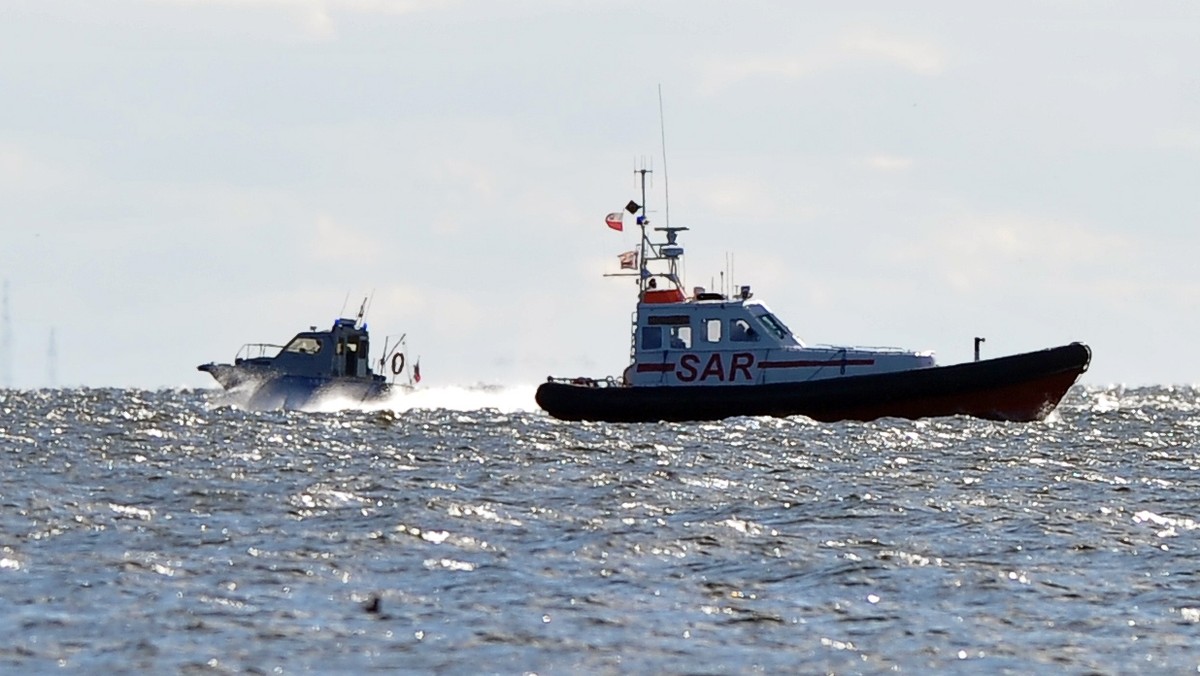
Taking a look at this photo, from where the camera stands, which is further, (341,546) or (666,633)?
(341,546)

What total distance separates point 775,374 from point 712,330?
134cm

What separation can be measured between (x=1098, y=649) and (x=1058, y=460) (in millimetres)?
14360

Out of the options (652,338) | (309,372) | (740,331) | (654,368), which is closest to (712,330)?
(740,331)

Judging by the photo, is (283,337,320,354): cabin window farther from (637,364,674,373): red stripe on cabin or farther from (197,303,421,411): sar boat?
(637,364,674,373): red stripe on cabin

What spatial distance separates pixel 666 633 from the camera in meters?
12.7

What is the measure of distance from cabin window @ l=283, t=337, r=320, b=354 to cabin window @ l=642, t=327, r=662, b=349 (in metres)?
13.0

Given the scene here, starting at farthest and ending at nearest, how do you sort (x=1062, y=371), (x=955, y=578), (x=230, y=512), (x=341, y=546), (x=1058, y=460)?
1. (x=1062, y=371)
2. (x=1058, y=460)
3. (x=230, y=512)
4. (x=341, y=546)
5. (x=955, y=578)

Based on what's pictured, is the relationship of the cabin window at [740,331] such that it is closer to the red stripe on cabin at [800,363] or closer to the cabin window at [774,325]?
the cabin window at [774,325]

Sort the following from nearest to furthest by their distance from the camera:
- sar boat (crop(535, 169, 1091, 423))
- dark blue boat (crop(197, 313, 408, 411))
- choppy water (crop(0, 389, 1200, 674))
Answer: choppy water (crop(0, 389, 1200, 674)) < sar boat (crop(535, 169, 1091, 423)) < dark blue boat (crop(197, 313, 408, 411))

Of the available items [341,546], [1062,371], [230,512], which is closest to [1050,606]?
[341,546]

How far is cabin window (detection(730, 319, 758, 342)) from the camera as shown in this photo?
33219 mm

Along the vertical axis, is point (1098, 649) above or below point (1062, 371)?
below

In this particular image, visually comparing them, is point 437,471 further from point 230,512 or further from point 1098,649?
point 1098,649

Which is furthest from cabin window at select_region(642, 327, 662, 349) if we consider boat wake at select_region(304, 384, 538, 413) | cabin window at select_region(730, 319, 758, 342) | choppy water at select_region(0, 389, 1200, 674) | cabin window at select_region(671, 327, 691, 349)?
boat wake at select_region(304, 384, 538, 413)
